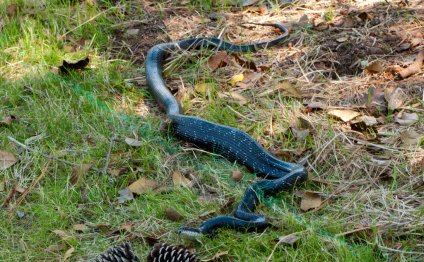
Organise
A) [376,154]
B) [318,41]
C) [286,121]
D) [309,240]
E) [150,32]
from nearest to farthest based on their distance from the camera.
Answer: [309,240]
[376,154]
[286,121]
[318,41]
[150,32]

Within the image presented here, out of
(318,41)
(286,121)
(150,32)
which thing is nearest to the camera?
(286,121)

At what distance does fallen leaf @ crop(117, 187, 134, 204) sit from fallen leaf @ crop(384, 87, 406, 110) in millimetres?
1561

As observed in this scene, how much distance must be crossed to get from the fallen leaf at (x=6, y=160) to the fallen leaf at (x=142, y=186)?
747mm

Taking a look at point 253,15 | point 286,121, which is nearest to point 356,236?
point 286,121

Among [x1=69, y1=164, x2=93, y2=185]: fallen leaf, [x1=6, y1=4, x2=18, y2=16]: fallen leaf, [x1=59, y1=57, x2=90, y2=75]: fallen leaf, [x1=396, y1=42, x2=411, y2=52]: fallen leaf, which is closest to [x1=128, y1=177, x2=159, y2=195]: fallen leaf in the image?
[x1=69, y1=164, x2=93, y2=185]: fallen leaf

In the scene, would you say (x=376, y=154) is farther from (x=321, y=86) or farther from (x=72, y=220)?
(x=72, y=220)

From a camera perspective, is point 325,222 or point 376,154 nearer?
point 325,222

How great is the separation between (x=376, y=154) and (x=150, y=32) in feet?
7.42

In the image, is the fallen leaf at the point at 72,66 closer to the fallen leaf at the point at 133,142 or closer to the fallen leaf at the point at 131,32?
the fallen leaf at the point at 131,32

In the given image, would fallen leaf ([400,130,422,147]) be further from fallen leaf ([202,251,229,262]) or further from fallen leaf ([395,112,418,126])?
fallen leaf ([202,251,229,262])

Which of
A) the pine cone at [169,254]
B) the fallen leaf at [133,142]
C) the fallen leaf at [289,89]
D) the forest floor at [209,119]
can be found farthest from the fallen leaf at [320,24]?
the pine cone at [169,254]

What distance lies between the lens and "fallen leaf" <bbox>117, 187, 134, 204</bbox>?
3.76 m

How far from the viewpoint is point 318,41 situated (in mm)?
5051

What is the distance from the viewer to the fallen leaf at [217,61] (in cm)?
497
